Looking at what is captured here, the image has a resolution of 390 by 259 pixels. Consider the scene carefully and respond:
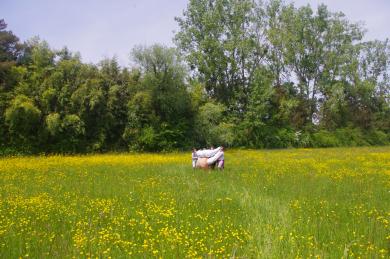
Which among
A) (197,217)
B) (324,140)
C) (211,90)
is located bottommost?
(197,217)

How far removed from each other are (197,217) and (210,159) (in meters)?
10.1

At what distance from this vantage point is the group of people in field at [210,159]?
18203mm

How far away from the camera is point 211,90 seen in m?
51.8

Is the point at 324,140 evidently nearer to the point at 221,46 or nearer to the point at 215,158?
the point at 221,46

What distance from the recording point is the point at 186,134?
120 feet

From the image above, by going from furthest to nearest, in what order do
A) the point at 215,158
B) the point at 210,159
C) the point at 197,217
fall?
1. the point at 210,159
2. the point at 215,158
3. the point at 197,217

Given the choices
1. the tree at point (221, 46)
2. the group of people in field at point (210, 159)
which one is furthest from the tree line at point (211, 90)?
the group of people in field at point (210, 159)

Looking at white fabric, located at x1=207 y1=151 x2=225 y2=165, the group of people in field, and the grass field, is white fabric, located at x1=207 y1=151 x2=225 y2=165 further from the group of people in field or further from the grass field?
the grass field

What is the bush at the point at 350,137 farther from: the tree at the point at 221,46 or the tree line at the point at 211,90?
the tree at the point at 221,46

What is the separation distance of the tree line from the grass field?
17.3 meters

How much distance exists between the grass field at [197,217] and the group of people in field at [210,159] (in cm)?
356

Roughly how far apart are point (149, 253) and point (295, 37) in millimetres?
52396

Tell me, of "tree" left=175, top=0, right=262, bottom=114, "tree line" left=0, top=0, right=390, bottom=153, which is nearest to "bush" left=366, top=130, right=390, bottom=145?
"tree line" left=0, top=0, right=390, bottom=153

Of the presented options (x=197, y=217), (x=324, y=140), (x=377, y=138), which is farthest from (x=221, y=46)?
(x=197, y=217)
